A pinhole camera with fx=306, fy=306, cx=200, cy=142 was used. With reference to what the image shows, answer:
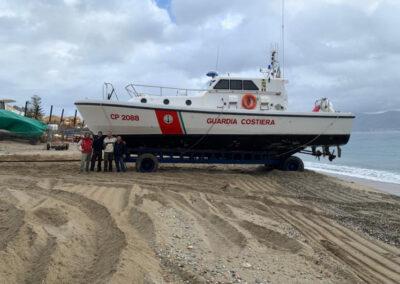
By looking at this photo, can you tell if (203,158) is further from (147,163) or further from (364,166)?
(364,166)

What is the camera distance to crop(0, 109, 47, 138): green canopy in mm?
18836

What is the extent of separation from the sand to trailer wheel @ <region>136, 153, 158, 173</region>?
8.06ft

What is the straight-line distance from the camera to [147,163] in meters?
8.93

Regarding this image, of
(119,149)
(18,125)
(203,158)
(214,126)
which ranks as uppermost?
(18,125)

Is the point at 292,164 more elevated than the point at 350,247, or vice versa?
the point at 292,164

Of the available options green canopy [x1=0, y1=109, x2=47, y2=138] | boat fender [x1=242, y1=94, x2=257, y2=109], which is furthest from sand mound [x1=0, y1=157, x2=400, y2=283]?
green canopy [x1=0, y1=109, x2=47, y2=138]

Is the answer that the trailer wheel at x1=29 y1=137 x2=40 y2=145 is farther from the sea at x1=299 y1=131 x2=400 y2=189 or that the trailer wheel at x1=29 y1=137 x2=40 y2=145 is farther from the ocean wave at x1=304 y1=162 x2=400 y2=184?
the ocean wave at x1=304 y1=162 x2=400 y2=184

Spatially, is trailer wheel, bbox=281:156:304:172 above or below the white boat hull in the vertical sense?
below

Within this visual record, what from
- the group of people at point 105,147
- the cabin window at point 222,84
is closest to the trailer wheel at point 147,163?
the group of people at point 105,147

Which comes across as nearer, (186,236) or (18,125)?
(186,236)

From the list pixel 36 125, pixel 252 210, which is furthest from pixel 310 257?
pixel 36 125

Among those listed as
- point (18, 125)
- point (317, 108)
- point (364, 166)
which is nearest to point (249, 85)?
point (317, 108)

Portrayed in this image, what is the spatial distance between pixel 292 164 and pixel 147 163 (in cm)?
474

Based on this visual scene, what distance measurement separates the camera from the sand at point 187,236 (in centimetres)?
249
